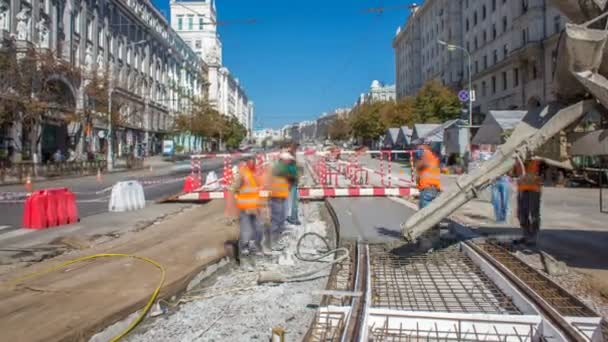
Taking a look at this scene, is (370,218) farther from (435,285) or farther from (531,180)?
(435,285)

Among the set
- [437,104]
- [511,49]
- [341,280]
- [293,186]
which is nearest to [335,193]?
[293,186]

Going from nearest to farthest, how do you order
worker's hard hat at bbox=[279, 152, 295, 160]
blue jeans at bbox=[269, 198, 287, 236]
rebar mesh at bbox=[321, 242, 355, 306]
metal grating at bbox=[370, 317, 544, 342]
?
metal grating at bbox=[370, 317, 544, 342] → rebar mesh at bbox=[321, 242, 355, 306] → blue jeans at bbox=[269, 198, 287, 236] → worker's hard hat at bbox=[279, 152, 295, 160]

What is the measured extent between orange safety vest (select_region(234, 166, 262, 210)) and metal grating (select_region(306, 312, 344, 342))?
2.87 meters

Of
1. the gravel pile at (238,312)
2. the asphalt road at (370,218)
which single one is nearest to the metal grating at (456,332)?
the gravel pile at (238,312)

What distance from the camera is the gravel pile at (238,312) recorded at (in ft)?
15.2

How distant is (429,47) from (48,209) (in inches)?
2750

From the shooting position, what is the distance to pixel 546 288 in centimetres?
574

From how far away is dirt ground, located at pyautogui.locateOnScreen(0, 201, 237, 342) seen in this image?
4688 mm

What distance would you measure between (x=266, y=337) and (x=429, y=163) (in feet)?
17.5

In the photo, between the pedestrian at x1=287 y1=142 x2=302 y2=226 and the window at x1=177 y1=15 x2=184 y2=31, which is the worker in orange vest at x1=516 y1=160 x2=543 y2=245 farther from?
the window at x1=177 y1=15 x2=184 y2=31

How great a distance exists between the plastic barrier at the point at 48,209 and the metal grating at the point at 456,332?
9.20m

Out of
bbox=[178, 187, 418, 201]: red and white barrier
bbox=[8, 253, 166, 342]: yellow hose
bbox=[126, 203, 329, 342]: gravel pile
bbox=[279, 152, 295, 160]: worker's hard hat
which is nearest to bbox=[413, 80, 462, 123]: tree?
bbox=[178, 187, 418, 201]: red and white barrier

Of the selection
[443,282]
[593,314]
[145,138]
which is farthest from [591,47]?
[145,138]

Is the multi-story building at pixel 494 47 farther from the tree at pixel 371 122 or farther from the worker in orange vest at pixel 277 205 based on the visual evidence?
the worker in orange vest at pixel 277 205
